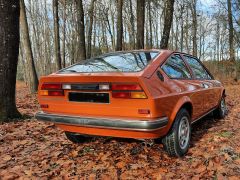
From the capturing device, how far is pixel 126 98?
375 cm

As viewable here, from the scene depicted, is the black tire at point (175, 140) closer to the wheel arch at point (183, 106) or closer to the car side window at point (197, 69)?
the wheel arch at point (183, 106)

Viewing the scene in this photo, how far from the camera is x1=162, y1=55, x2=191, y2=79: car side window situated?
4.35m

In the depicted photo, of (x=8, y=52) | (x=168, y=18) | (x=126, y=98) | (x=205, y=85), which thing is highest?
(x=168, y=18)

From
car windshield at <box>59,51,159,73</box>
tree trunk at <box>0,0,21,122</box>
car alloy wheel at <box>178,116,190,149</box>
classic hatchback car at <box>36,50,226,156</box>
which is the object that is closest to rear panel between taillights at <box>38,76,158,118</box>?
classic hatchback car at <box>36,50,226,156</box>

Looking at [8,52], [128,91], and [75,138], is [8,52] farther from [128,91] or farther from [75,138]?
[128,91]

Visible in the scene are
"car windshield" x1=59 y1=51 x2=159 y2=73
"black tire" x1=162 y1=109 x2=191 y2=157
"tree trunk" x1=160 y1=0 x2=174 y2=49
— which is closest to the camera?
"car windshield" x1=59 y1=51 x2=159 y2=73

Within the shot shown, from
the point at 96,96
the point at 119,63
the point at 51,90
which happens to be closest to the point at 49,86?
the point at 51,90

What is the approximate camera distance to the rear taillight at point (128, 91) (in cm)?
367

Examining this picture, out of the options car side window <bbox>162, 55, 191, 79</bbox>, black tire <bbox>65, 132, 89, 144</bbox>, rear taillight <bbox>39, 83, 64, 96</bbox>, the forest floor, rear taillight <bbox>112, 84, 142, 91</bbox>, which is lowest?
the forest floor

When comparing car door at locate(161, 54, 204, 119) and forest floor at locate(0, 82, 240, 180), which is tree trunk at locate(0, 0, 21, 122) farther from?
car door at locate(161, 54, 204, 119)

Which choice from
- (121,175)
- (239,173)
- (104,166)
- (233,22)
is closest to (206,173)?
(239,173)

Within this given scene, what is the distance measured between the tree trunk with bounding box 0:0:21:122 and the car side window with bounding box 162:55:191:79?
3.67 m

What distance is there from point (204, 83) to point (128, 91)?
8.57 feet

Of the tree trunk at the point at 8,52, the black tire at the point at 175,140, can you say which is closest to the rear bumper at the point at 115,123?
the black tire at the point at 175,140
